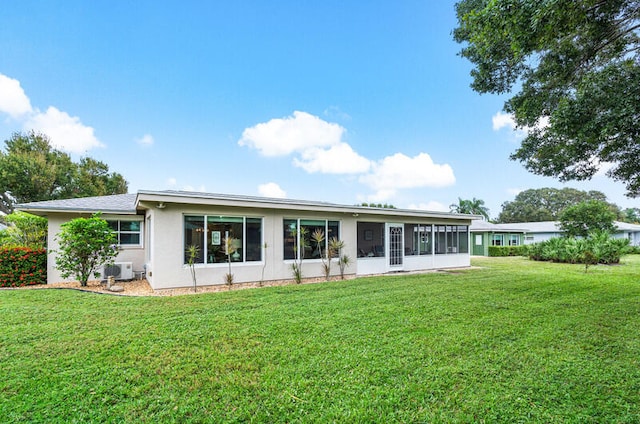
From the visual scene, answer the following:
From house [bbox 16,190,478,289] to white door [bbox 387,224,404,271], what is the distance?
42 millimetres

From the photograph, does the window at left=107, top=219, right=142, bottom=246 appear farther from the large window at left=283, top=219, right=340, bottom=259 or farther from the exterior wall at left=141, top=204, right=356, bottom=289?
the large window at left=283, top=219, right=340, bottom=259

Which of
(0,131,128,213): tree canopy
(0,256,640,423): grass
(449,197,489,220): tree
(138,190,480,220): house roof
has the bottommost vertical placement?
(0,256,640,423): grass

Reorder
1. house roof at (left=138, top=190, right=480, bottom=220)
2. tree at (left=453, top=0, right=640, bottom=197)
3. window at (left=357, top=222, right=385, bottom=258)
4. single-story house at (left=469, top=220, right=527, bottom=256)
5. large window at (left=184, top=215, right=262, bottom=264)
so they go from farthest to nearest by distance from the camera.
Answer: single-story house at (left=469, top=220, right=527, bottom=256) → window at (left=357, top=222, right=385, bottom=258) → large window at (left=184, top=215, right=262, bottom=264) → house roof at (left=138, top=190, right=480, bottom=220) → tree at (left=453, top=0, right=640, bottom=197)

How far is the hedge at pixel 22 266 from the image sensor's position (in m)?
8.96

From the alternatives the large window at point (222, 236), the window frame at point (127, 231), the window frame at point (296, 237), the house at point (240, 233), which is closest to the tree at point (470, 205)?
the house at point (240, 233)

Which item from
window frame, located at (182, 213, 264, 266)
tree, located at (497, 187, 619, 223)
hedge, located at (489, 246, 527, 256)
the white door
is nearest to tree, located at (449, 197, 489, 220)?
hedge, located at (489, 246, 527, 256)

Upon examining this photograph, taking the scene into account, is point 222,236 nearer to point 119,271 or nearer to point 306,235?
point 306,235

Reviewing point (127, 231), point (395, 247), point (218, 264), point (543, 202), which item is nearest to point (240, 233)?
point (218, 264)

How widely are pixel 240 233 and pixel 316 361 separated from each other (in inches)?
253

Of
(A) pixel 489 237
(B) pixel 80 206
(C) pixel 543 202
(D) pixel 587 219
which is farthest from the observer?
(C) pixel 543 202

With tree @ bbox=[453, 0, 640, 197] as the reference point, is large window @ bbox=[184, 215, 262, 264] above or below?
below

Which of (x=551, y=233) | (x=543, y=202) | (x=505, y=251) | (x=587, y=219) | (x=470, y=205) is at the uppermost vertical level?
(x=543, y=202)

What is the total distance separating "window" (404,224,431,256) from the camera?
13.0 meters

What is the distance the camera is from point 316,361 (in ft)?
11.8
